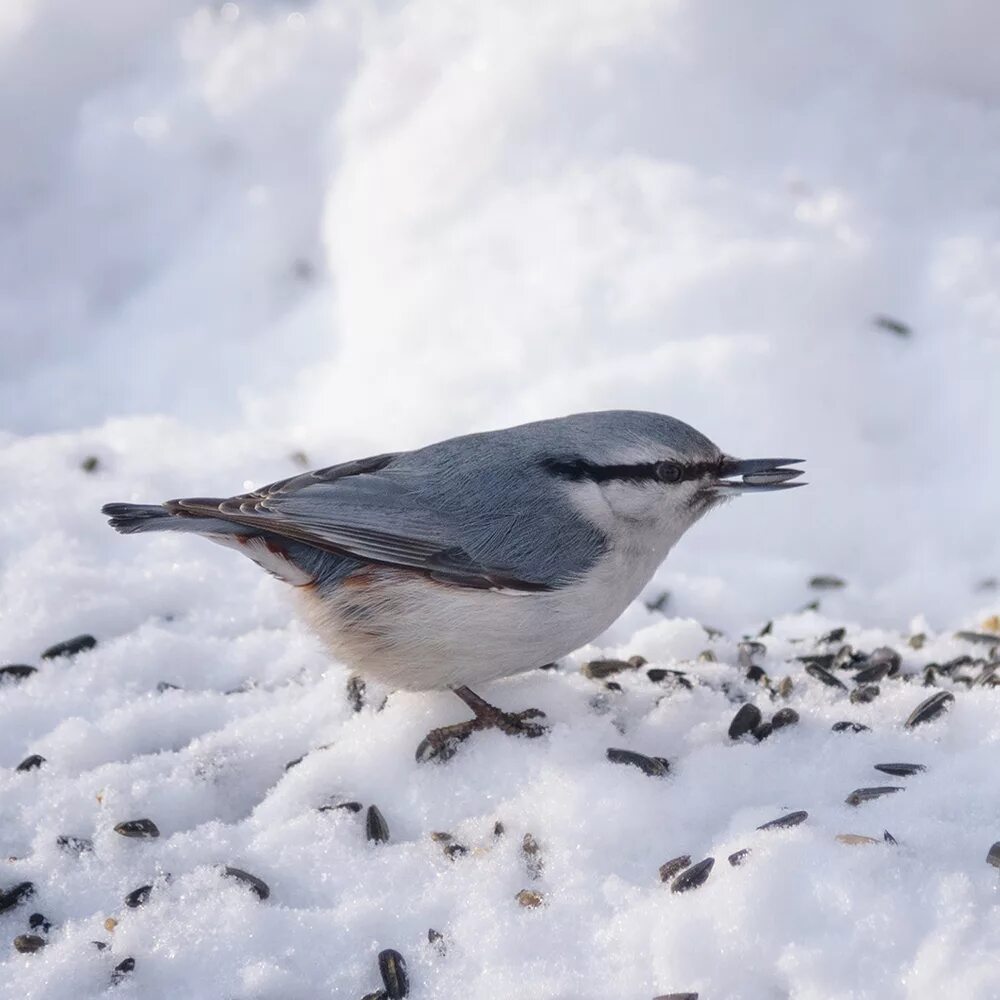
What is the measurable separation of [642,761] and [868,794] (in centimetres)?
52

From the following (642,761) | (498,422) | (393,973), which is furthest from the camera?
(498,422)

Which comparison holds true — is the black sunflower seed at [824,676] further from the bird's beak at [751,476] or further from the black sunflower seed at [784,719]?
the bird's beak at [751,476]

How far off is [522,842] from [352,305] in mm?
3309

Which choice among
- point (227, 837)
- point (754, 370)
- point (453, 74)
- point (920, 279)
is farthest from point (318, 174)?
point (227, 837)

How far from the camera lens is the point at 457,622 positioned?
3039 millimetres

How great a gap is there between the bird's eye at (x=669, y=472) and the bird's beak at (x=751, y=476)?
11 cm

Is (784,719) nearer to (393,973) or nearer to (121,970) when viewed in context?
(393,973)

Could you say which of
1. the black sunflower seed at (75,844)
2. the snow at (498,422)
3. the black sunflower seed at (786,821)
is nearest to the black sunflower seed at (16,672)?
the snow at (498,422)

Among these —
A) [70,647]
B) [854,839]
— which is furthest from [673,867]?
[70,647]

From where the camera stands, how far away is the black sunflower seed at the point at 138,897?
Answer: 2.66 m

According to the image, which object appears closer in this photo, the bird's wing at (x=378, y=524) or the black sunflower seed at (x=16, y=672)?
the bird's wing at (x=378, y=524)

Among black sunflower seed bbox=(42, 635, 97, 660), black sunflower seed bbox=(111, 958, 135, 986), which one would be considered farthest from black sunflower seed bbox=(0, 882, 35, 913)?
black sunflower seed bbox=(42, 635, 97, 660)

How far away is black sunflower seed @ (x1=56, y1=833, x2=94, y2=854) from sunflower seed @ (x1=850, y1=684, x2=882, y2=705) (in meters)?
1.87

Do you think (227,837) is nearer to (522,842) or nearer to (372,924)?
(372,924)
